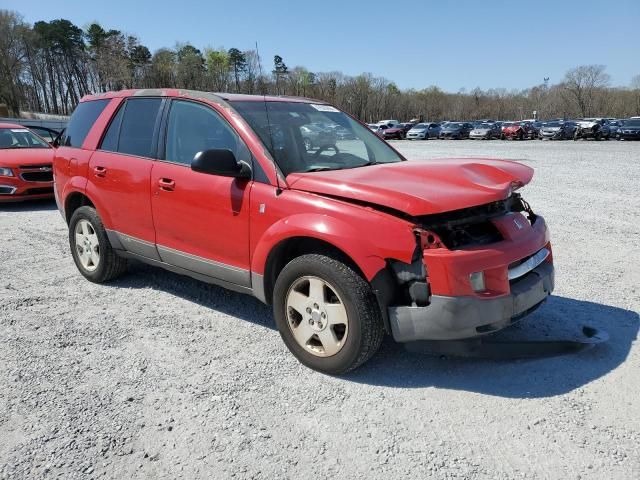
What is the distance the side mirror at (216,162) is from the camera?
11.4ft

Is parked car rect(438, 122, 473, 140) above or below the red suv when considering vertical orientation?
below

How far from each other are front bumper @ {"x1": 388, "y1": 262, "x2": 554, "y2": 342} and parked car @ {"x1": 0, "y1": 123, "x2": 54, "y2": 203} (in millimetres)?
8936

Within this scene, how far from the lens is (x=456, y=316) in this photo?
2875mm

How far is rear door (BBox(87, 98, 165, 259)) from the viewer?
4406 millimetres

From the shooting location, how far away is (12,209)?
31.8ft

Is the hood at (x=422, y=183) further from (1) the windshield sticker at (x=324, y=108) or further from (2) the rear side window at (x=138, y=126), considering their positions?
(2) the rear side window at (x=138, y=126)

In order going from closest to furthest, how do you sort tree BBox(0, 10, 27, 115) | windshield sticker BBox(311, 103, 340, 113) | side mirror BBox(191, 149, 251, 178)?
side mirror BBox(191, 149, 251, 178) → windshield sticker BBox(311, 103, 340, 113) → tree BBox(0, 10, 27, 115)

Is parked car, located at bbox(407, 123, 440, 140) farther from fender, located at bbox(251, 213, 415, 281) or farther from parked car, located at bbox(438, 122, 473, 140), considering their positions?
fender, located at bbox(251, 213, 415, 281)

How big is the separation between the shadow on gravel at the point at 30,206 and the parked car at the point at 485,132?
39879 mm

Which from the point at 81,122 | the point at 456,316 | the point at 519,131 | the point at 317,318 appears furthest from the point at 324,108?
the point at 519,131

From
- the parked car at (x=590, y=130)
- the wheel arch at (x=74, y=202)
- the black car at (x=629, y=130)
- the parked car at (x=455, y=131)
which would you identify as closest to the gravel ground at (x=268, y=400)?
the wheel arch at (x=74, y=202)

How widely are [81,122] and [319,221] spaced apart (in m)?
3.54

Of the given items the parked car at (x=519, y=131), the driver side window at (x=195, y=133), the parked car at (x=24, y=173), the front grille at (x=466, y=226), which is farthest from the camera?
the parked car at (x=519, y=131)

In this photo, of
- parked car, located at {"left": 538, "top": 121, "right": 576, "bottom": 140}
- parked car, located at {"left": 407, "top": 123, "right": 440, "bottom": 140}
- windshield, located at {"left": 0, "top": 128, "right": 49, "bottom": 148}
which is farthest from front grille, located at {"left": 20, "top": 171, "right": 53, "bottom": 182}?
parked car, located at {"left": 407, "top": 123, "right": 440, "bottom": 140}
